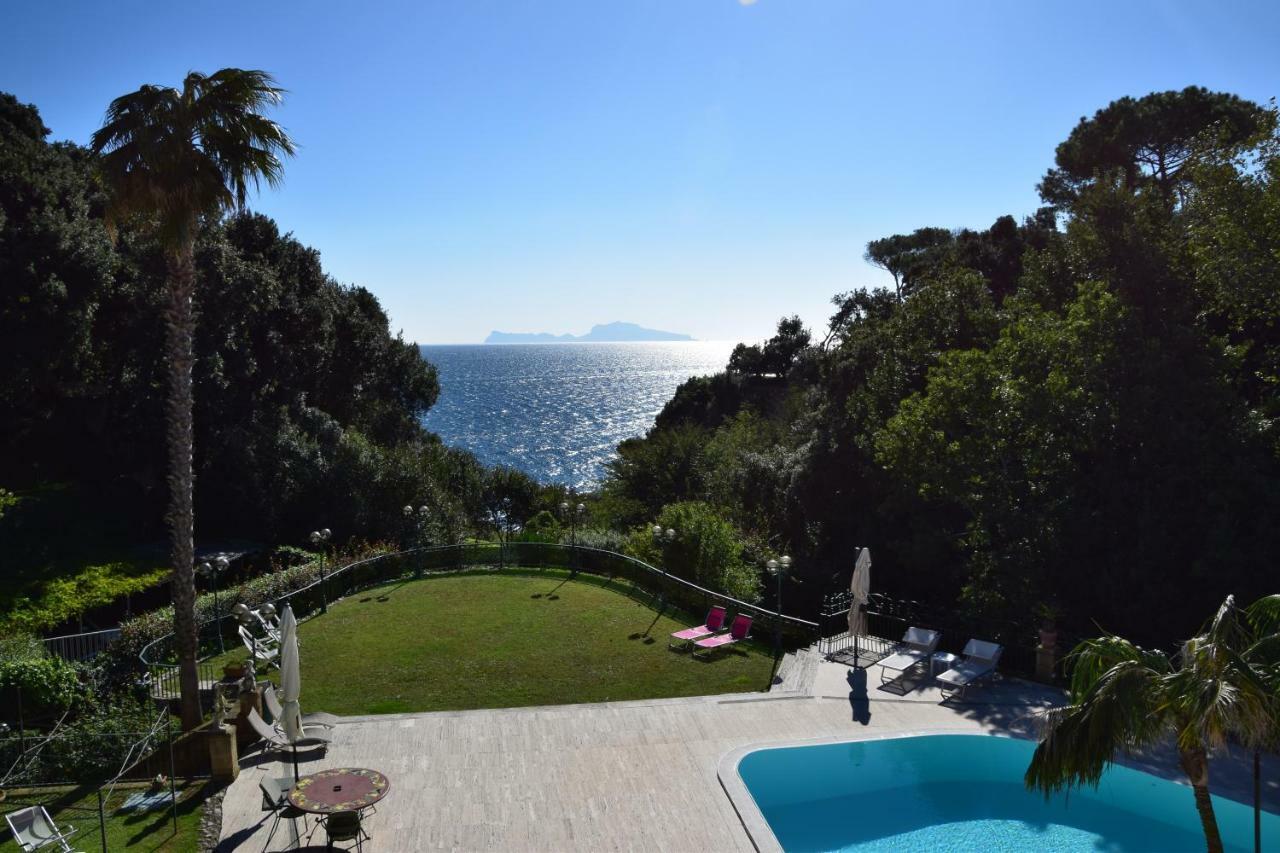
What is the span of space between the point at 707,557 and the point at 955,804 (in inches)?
479

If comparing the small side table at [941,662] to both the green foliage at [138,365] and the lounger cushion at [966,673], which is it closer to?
the lounger cushion at [966,673]

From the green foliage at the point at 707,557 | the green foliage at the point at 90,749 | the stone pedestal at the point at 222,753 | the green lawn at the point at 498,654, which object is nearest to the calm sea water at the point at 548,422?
the green foliage at the point at 707,557

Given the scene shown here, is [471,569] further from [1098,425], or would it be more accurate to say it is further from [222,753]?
[1098,425]

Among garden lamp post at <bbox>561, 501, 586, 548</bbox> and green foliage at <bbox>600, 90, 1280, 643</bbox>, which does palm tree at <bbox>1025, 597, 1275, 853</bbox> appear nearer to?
green foliage at <bbox>600, 90, 1280, 643</bbox>

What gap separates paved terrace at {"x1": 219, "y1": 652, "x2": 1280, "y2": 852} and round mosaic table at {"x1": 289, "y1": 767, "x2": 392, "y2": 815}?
2.87ft

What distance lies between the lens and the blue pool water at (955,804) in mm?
11430

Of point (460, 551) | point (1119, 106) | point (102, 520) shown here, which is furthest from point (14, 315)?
point (1119, 106)

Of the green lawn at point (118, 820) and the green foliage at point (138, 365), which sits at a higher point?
the green foliage at point (138, 365)

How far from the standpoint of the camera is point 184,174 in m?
12.7

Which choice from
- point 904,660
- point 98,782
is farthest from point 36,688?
point 904,660

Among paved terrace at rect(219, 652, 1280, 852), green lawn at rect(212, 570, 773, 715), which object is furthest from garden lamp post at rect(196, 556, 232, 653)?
paved terrace at rect(219, 652, 1280, 852)

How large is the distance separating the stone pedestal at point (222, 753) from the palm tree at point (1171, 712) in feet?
36.8

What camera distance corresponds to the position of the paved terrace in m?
10.6

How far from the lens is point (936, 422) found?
21.6 metres
